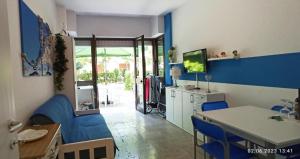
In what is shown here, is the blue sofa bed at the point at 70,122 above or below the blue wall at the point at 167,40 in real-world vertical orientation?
below

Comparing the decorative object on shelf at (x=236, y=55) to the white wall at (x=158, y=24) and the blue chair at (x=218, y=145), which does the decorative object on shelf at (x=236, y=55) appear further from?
the white wall at (x=158, y=24)

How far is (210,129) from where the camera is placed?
191 centimetres

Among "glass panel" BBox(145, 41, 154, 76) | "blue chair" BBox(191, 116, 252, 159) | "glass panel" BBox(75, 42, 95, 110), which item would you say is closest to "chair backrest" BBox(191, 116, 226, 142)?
"blue chair" BBox(191, 116, 252, 159)

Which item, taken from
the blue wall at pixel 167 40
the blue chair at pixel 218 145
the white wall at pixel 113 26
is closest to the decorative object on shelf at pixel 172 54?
the blue wall at pixel 167 40

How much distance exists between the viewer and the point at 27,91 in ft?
7.29

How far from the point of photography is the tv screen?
3867 millimetres

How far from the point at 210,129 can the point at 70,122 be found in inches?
84.9

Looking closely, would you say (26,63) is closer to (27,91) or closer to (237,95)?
(27,91)

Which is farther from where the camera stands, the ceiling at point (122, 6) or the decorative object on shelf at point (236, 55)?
the ceiling at point (122, 6)

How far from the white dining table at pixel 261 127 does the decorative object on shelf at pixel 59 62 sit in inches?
108

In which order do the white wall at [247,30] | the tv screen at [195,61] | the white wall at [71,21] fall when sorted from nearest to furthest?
the white wall at [247,30] < the tv screen at [195,61] < the white wall at [71,21]

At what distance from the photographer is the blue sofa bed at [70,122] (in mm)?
2125

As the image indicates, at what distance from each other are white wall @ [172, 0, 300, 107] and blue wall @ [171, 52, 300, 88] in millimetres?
72

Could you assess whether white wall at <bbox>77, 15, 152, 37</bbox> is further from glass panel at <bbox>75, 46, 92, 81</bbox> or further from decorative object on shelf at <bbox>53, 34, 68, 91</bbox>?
decorative object on shelf at <bbox>53, 34, 68, 91</bbox>
